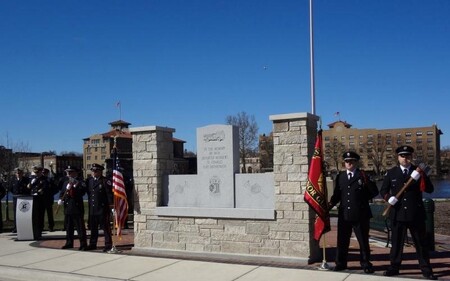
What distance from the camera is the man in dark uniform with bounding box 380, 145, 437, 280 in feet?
25.0

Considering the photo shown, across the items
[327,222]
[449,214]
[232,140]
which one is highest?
[232,140]

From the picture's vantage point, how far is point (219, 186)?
10.0m

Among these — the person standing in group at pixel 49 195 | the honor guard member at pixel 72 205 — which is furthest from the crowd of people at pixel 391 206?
the person standing in group at pixel 49 195

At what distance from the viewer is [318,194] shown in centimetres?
855

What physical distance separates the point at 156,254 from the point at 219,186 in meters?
2.09

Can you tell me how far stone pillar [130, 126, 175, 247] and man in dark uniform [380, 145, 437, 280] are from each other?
5.07 meters

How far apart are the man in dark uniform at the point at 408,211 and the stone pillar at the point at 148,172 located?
200 inches

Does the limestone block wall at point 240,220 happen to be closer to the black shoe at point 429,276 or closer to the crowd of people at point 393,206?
the crowd of people at point 393,206

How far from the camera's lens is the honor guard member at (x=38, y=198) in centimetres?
1320

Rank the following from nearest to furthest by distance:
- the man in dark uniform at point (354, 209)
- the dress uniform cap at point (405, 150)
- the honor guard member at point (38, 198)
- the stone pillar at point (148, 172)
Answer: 1. the dress uniform cap at point (405, 150)
2. the man in dark uniform at point (354, 209)
3. the stone pillar at point (148, 172)
4. the honor guard member at point (38, 198)

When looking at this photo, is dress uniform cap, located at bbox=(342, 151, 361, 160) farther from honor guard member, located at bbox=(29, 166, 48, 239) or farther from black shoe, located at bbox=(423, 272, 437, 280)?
honor guard member, located at bbox=(29, 166, 48, 239)

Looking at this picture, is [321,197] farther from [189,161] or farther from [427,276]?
[189,161]

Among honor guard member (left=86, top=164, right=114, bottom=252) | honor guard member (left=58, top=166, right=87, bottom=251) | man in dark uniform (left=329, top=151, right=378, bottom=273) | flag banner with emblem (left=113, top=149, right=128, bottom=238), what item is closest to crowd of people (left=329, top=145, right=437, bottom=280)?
man in dark uniform (left=329, top=151, right=378, bottom=273)

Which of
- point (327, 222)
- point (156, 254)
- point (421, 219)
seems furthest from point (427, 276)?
point (156, 254)
